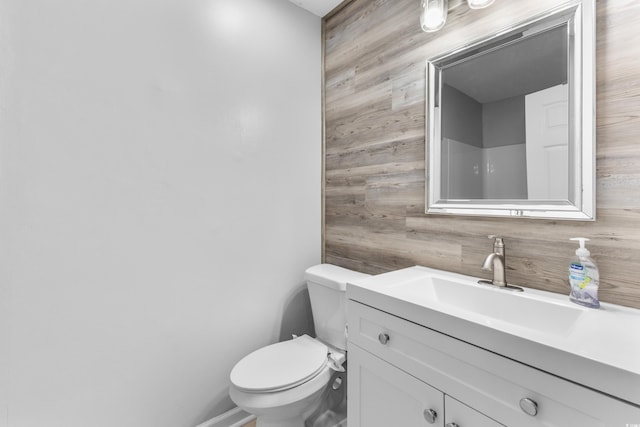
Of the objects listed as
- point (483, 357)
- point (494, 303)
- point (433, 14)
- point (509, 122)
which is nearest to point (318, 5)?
point (433, 14)

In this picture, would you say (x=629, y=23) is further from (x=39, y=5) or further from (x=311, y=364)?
(x=39, y=5)

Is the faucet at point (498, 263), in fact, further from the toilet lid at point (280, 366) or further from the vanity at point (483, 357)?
the toilet lid at point (280, 366)

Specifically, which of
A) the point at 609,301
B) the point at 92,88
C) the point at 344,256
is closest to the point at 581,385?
the point at 609,301

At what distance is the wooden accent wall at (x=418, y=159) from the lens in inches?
33.8

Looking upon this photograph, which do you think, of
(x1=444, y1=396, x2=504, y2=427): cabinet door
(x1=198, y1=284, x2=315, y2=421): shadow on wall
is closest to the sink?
(x1=444, y1=396, x2=504, y2=427): cabinet door

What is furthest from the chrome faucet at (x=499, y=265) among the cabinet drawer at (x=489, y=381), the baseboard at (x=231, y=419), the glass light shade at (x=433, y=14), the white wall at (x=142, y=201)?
the baseboard at (x=231, y=419)

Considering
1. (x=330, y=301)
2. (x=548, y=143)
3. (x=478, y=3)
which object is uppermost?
(x=478, y=3)

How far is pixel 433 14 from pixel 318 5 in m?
0.86

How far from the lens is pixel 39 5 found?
1.03 m

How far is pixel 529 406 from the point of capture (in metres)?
0.63

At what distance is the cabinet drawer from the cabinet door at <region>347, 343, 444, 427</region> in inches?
1.4

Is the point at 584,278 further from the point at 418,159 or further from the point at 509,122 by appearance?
the point at 418,159

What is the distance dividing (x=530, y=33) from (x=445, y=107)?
14.4 inches

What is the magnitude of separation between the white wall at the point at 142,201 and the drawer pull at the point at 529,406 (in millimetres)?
1265
